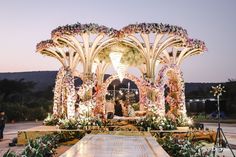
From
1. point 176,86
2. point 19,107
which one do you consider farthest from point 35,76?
point 176,86

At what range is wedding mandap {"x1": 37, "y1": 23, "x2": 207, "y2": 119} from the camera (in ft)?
59.5

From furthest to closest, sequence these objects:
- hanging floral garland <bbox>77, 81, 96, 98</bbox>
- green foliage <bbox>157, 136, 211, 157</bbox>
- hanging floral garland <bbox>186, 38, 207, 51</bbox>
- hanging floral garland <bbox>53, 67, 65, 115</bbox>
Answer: hanging floral garland <bbox>53, 67, 65, 115</bbox>
hanging floral garland <bbox>186, 38, 207, 51</bbox>
hanging floral garland <bbox>77, 81, 96, 98</bbox>
green foliage <bbox>157, 136, 211, 157</bbox>

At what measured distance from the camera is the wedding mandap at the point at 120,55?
18125mm

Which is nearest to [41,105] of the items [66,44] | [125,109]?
[125,109]

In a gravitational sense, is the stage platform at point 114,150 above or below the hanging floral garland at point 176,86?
below

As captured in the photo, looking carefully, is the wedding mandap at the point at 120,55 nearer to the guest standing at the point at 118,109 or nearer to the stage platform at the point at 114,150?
the guest standing at the point at 118,109

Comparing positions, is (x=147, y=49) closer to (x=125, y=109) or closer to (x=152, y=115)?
(x=152, y=115)

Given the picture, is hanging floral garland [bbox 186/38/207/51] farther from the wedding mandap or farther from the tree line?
the tree line

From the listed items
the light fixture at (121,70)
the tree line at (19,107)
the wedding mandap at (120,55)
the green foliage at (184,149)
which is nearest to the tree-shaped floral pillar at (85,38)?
the wedding mandap at (120,55)

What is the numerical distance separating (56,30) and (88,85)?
307cm

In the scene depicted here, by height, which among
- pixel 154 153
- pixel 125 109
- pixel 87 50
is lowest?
pixel 154 153

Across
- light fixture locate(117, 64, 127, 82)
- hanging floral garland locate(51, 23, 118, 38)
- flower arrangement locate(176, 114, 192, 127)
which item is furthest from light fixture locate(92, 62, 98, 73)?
flower arrangement locate(176, 114, 192, 127)

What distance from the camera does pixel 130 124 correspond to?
1797 centimetres

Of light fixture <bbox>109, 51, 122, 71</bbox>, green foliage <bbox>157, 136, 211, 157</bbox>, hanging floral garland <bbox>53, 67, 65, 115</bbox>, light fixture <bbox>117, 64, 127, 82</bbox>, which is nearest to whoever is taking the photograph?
green foliage <bbox>157, 136, 211, 157</bbox>
